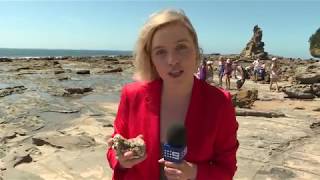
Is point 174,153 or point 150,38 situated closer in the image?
point 174,153

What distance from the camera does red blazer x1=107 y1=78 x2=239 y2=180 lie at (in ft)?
7.01

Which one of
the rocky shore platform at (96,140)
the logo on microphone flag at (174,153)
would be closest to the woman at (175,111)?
the logo on microphone flag at (174,153)

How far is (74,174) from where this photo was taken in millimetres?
6078

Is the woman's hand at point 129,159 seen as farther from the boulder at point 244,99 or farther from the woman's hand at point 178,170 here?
the boulder at point 244,99

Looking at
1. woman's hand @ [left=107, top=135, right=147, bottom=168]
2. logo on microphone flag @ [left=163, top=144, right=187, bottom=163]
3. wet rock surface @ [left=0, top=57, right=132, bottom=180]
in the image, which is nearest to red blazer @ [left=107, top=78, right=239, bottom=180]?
woman's hand @ [left=107, top=135, right=147, bottom=168]

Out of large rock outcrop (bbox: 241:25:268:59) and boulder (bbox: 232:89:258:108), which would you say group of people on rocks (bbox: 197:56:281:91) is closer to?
boulder (bbox: 232:89:258:108)

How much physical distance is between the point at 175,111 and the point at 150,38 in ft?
1.26

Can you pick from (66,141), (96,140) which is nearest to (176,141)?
(66,141)

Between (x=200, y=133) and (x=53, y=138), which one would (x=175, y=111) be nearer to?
(x=200, y=133)

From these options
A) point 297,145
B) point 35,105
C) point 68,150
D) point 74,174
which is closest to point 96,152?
point 68,150

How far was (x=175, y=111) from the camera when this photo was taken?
7.41ft

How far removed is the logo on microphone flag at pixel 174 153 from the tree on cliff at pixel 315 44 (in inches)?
3701

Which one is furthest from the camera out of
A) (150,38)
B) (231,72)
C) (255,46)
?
(255,46)

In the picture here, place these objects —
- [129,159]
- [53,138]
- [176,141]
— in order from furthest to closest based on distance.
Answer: [53,138] → [129,159] → [176,141]
